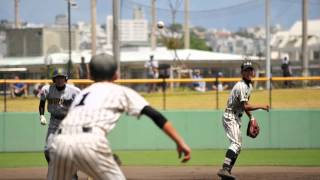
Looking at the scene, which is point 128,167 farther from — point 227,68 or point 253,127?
point 227,68

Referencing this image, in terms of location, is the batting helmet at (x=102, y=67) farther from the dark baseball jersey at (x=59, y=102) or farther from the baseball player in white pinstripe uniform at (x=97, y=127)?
the dark baseball jersey at (x=59, y=102)

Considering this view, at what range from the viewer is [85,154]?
19.4ft

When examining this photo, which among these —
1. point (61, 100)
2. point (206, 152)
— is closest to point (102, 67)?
point (61, 100)

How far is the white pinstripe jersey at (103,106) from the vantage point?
6.02 meters

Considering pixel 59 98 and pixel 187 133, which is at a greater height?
pixel 59 98

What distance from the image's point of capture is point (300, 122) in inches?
811

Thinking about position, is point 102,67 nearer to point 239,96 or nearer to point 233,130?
point 239,96

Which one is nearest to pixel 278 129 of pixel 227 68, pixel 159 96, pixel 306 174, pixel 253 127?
pixel 159 96

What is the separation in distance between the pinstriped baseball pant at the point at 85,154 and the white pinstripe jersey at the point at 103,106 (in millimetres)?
93

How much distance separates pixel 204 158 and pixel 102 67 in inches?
474

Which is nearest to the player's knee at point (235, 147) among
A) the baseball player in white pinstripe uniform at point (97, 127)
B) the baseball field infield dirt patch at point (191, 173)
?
the baseball field infield dirt patch at point (191, 173)

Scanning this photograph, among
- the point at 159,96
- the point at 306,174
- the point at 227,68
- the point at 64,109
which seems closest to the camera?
the point at 64,109

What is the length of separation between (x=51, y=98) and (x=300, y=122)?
10667 millimetres

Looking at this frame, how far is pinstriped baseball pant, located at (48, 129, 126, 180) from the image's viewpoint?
19.4 feet
